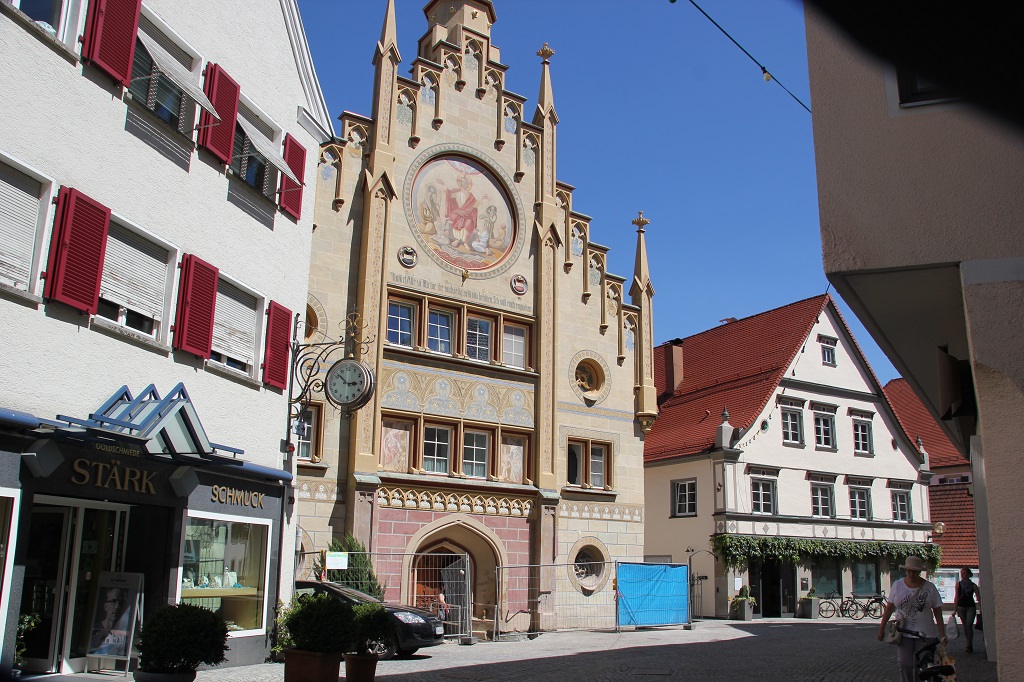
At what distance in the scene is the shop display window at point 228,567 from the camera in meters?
14.2

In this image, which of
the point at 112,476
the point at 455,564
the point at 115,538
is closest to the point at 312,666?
the point at 112,476

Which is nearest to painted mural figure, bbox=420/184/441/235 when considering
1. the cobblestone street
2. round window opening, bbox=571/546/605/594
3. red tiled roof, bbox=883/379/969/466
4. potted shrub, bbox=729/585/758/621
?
round window opening, bbox=571/546/605/594

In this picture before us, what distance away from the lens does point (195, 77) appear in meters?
14.7

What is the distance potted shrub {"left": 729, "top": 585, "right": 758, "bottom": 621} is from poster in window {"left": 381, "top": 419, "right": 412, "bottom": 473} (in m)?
14.2

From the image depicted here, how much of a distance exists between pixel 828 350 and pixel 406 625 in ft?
86.7

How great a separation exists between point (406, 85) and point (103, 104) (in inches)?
594

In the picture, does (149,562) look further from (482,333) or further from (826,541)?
(826,541)

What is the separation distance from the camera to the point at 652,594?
26.2 meters

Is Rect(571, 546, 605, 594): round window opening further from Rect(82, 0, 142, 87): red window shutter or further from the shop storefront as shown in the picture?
Rect(82, 0, 142, 87): red window shutter

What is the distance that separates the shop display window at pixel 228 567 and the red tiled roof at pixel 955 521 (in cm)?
3409

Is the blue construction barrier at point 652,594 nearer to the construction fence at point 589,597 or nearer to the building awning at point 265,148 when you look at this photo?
the construction fence at point 589,597

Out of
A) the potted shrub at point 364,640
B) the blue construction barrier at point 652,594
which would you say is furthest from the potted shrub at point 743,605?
the potted shrub at point 364,640

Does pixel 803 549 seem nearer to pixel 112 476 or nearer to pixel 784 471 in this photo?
pixel 784 471

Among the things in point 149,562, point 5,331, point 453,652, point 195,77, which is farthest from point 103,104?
point 453,652
